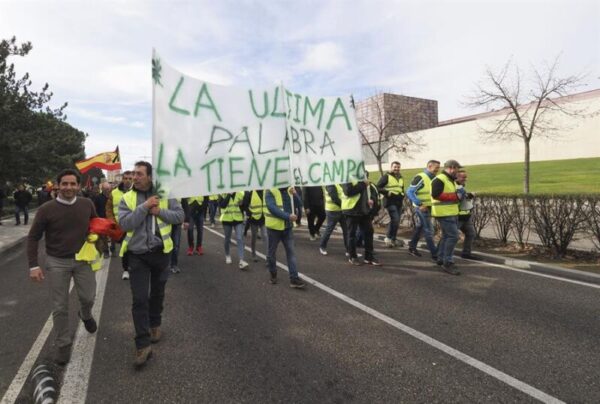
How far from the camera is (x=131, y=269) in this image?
3.57 metres

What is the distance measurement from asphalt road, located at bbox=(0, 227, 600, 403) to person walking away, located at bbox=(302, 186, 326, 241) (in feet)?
14.3

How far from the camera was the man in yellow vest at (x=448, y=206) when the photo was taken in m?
6.46

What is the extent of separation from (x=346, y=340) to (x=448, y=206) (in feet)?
11.3

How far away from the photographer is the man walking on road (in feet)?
12.2

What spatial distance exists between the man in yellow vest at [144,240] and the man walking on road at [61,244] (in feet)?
1.91

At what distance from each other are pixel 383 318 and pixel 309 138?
2.42m

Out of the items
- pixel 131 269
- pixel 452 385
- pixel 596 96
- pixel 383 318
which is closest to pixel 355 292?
pixel 383 318

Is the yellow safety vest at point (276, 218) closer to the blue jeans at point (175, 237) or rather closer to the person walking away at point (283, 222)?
the person walking away at point (283, 222)

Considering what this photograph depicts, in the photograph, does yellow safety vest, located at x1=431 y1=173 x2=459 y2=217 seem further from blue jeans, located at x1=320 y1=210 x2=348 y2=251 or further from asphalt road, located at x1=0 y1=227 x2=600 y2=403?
blue jeans, located at x1=320 y1=210 x2=348 y2=251

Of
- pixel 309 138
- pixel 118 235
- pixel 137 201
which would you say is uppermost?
pixel 309 138

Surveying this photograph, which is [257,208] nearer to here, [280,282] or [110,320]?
[280,282]

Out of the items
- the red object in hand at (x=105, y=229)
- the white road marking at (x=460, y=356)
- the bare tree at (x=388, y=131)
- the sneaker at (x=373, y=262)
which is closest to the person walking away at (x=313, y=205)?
the bare tree at (x=388, y=131)

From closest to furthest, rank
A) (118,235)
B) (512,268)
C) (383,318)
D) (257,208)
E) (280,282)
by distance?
(118,235)
(383,318)
(280,282)
(512,268)
(257,208)

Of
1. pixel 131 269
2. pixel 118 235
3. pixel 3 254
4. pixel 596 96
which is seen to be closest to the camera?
pixel 131 269
